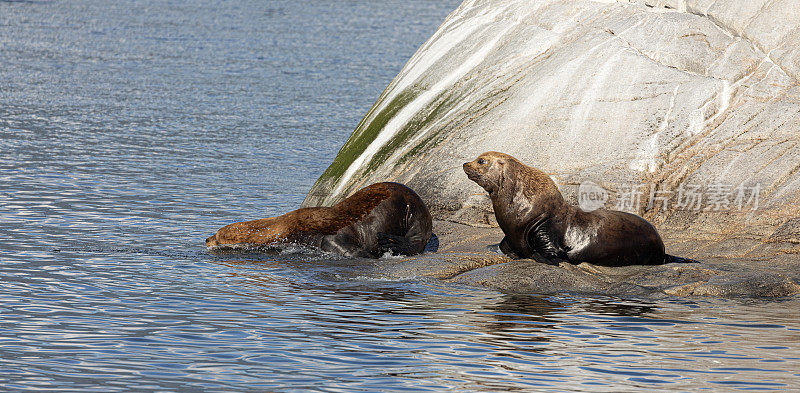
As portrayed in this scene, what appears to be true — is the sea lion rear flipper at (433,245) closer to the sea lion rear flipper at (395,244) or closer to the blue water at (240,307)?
the sea lion rear flipper at (395,244)

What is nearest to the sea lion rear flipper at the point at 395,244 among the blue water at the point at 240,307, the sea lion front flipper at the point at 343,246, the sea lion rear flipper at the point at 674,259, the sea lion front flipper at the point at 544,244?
the sea lion front flipper at the point at 343,246

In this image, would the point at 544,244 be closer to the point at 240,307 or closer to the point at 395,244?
the point at 395,244

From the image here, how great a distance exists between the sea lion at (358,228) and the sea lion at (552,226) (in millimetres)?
959

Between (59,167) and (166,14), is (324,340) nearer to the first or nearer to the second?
→ (59,167)

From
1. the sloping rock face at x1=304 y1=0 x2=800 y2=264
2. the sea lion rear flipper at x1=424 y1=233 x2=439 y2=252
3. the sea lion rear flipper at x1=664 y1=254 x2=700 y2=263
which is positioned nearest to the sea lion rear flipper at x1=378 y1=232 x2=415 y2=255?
the sea lion rear flipper at x1=424 y1=233 x2=439 y2=252

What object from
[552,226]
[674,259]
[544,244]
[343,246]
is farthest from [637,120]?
[343,246]

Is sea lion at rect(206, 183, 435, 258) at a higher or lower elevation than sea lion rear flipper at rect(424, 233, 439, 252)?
higher

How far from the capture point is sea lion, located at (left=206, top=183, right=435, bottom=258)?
39.1 ft

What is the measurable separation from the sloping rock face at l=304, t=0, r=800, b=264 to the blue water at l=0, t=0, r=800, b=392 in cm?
212

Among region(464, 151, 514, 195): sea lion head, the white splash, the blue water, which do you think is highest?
the white splash

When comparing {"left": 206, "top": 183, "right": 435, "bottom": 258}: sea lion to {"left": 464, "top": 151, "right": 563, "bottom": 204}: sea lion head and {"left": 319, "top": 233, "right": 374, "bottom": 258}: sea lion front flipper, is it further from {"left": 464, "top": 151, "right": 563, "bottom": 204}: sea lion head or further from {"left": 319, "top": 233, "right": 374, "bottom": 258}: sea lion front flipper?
{"left": 464, "top": 151, "right": 563, "bottom": 204}: sea lion head

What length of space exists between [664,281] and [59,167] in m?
10.2

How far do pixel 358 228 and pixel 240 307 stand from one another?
2742mm

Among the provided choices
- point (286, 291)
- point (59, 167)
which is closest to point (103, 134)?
point (59, 167)
